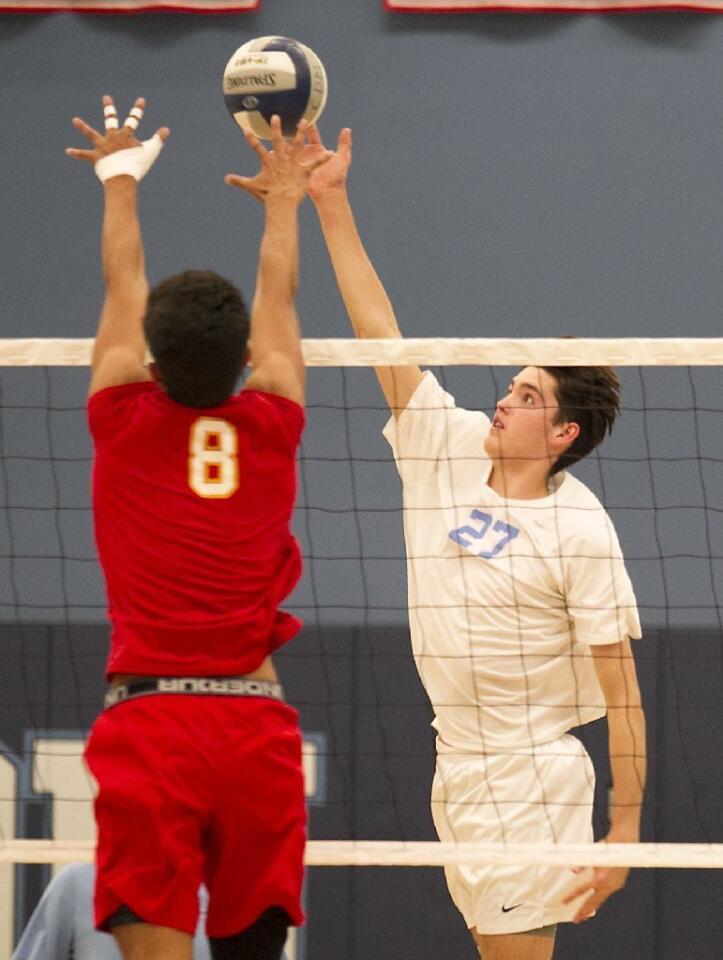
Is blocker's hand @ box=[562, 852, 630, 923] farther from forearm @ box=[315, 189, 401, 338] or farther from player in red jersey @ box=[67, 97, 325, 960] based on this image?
forearm @ box=[315, 189, 401, 338]

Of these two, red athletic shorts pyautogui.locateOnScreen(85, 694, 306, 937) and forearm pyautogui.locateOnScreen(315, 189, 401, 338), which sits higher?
forearm pyautogui.locateOnScreen(315, 189, 401, 338)

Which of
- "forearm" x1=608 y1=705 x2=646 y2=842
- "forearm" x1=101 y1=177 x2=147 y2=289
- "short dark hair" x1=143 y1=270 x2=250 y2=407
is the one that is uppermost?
"forearm" x1=101 y1=177 x2=147 y2=289

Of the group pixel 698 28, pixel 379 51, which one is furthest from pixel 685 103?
pixel 379 51

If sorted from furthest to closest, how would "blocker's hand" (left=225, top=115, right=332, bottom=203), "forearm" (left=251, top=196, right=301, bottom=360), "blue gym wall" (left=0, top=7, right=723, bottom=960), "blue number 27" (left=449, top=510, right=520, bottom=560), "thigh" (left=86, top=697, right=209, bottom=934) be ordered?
"blue gym wall" (left=0, top=7, right=723, bottom=960)
"blue number 27" (left=449, top=510, right=520, bottom=560)
"blocker's hand" (left=225, top=115, right=332, bottom=203)
"forearm" (left=251, top=196, right=301, bottom=360)
"thigh" (left=86, top=697, right=209, bottom=934)

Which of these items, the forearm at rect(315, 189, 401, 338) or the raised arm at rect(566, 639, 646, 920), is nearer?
the raised arm at rect(566, 639, 646, 920)

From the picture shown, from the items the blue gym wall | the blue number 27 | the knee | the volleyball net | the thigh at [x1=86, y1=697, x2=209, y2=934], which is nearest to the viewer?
the thigh at [x1=86, y1=697, x2=209, y2=934]

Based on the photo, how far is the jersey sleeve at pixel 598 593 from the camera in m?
4.05

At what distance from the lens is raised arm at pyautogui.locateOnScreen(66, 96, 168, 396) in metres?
2.97

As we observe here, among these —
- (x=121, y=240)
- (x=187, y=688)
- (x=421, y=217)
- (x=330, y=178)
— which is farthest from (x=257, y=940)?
(x=421, y=217)

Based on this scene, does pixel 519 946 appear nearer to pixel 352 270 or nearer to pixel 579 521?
pixel 579 521

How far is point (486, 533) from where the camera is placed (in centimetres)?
424

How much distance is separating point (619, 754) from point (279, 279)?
1.69 metres

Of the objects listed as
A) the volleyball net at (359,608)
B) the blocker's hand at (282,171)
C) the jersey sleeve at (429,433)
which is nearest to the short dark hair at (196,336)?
the blocker's hand at (282,171)

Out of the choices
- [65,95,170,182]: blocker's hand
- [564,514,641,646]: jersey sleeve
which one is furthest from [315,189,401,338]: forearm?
[65,95,170,182]: blocker's hand
